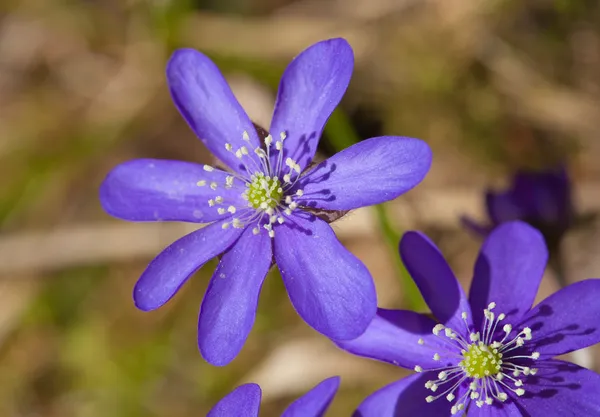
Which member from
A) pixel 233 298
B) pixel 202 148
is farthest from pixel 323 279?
pixel 202 148

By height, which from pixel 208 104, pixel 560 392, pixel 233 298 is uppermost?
pixel 208 104

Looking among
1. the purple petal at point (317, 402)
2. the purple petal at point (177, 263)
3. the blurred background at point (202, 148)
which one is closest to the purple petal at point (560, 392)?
the purple petal at point (317, 402)

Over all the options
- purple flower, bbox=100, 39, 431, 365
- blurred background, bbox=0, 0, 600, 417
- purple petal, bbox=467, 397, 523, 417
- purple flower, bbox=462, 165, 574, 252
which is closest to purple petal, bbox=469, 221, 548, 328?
purple petal, bbox=467, 397, 523, 417

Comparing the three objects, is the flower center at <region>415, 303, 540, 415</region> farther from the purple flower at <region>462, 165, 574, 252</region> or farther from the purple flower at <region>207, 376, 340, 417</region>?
the purple flower at <region>462, 165, 574, 252</region>

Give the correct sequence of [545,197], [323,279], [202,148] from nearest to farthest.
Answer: [323,279], [545,197], [202,148]

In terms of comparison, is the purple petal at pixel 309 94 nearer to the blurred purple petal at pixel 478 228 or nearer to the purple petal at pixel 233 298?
the purple petal at pixel 233 298

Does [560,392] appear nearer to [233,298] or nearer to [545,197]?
[545,197]

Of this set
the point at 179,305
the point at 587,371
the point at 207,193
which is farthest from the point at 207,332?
the point at 179,305
